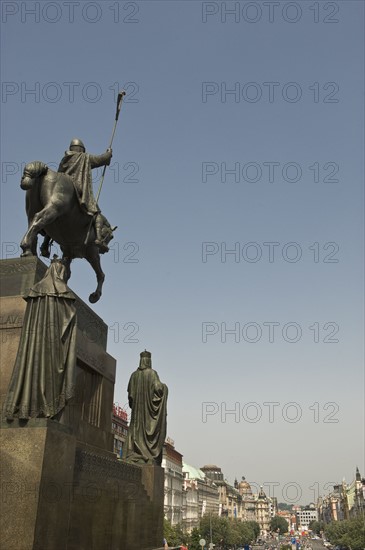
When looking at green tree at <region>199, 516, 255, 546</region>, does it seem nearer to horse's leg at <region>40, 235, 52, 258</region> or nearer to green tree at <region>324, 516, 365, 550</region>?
green tree at <region>324, 516, 365, 550</region>

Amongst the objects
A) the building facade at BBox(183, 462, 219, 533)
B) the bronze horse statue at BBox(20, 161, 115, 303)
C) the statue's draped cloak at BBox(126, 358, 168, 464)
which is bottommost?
the building facade at BBox(183, 462, 219, 533)

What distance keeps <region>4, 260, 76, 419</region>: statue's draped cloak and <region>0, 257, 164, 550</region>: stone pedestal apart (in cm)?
27

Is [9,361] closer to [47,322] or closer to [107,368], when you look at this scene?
[47,322]

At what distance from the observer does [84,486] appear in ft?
26.8

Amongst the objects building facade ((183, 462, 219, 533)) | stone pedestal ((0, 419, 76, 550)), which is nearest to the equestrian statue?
stone pedestal ((0, 419, 76, 550))

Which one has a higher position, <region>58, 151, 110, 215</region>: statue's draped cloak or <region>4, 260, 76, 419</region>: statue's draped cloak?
<region>58, 151, 110, 215</region>: statue's draped cloak

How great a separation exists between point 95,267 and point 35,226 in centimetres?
276

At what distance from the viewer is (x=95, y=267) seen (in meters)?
12.4

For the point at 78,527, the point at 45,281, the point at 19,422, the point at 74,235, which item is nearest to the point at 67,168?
the point at 74,235

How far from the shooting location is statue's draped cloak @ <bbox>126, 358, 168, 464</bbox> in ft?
41.6

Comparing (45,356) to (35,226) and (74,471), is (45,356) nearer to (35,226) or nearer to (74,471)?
(74,471)

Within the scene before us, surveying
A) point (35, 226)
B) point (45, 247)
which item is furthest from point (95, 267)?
point (35, 226)

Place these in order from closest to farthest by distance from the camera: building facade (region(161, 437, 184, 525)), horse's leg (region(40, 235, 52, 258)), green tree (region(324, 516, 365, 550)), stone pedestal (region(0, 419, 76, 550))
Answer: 1. stone pedestal (region(0, 419, 76, 550))
2. horse's leg (region(40, 235, 52, 258))
3. building facade (region(161, 437, 184, 525))
4. green tree (region(324, 516, 365, 550))

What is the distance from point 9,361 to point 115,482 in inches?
125
